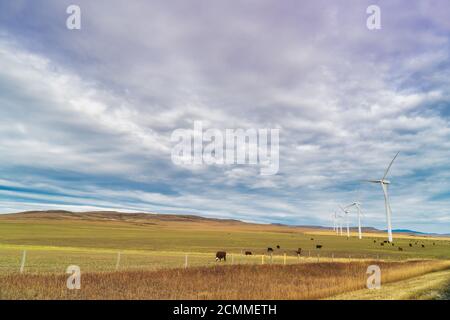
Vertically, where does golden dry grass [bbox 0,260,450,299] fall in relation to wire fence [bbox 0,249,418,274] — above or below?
below

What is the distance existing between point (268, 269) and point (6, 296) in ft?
63.1

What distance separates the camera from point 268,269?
Result: 1267 inches

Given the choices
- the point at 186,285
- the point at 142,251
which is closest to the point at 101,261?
the point at 186,285

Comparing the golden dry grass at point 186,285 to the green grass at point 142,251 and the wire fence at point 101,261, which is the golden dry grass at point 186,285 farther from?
the green grass at point 142,251

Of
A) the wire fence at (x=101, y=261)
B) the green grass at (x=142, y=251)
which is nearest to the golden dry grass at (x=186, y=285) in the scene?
the wire fence at (x=101, y=261)

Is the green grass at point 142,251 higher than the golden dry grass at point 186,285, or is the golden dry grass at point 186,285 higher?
the green grass at point 142,251

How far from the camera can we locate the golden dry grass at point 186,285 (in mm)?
19703

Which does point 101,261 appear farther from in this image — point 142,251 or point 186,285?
point 142,251

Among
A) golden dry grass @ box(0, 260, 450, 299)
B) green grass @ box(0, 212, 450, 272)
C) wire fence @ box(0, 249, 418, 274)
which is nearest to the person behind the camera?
golden dry grass @ box(0, 260, 450, 299)

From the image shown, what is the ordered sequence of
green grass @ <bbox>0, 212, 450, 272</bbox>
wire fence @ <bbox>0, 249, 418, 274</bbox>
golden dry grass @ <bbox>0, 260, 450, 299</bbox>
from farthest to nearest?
green grass @ <bbox>0, 212, 450, 272</bbox> → wire fence @ <bbox>0, 249, 418, 274</bbox> → golden dry grass @ <bbox>0, 260, 450, 299</bbox>

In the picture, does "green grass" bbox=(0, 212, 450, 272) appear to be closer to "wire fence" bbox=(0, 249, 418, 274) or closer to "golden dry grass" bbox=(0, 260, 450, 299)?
"wire fence" bbox=(0, 249, 418, 274)

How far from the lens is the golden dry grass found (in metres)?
19.7

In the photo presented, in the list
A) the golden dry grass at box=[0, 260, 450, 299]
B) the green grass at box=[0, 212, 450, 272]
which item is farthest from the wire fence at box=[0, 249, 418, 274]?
the golden dry grass at box=[0, 260, 450, 299]
